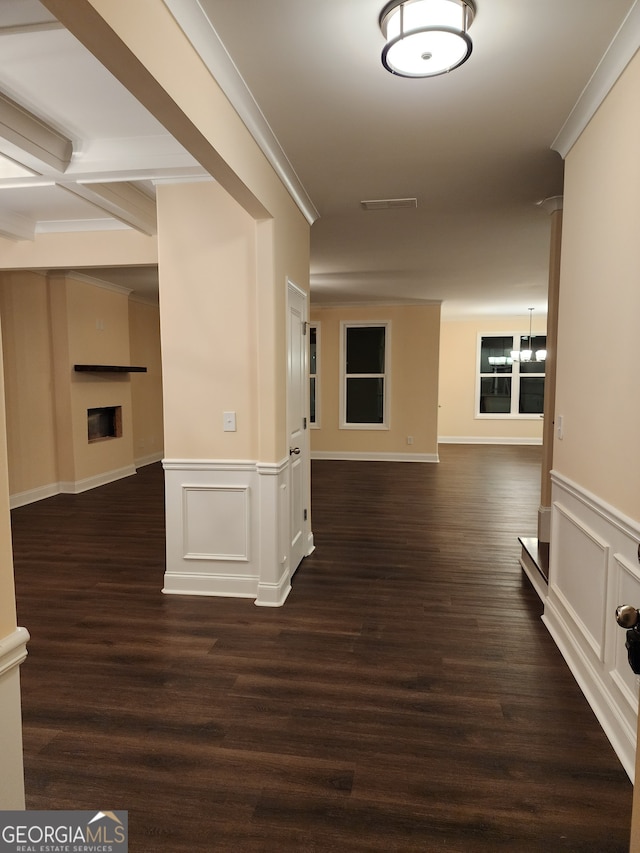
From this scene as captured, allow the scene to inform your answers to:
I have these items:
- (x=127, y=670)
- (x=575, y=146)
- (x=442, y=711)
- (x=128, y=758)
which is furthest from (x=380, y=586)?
(x=575, y=146)

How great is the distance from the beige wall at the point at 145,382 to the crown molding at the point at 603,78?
6.87 metres

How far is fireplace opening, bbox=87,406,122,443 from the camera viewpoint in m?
7.12

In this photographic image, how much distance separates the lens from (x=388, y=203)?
380 centimetres

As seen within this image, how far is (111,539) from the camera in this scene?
15.4 feet

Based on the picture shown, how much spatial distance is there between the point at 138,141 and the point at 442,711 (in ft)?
11.0

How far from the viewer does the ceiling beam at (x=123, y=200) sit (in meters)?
3.51

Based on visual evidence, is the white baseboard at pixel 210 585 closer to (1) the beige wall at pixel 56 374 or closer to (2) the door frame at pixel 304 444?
(2) the door frame at pixel 304 444

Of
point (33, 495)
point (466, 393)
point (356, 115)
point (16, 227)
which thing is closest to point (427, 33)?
point (356, 115)

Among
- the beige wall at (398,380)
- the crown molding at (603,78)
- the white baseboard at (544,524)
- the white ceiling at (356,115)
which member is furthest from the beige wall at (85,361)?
the crown molding at (603,78)

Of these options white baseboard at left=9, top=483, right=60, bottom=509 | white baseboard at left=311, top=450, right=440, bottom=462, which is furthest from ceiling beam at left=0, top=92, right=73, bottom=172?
white baseboard at left=311, top=450, right=440, bottom=462

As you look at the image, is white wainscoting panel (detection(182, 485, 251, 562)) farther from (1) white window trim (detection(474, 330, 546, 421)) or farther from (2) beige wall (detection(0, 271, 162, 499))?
(1) white window trim (detection(474, 330, 546, 421))

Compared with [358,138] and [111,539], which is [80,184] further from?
[111,539]

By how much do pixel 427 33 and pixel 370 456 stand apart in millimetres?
7560

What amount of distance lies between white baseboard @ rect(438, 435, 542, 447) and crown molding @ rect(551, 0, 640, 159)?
29.8 ft
